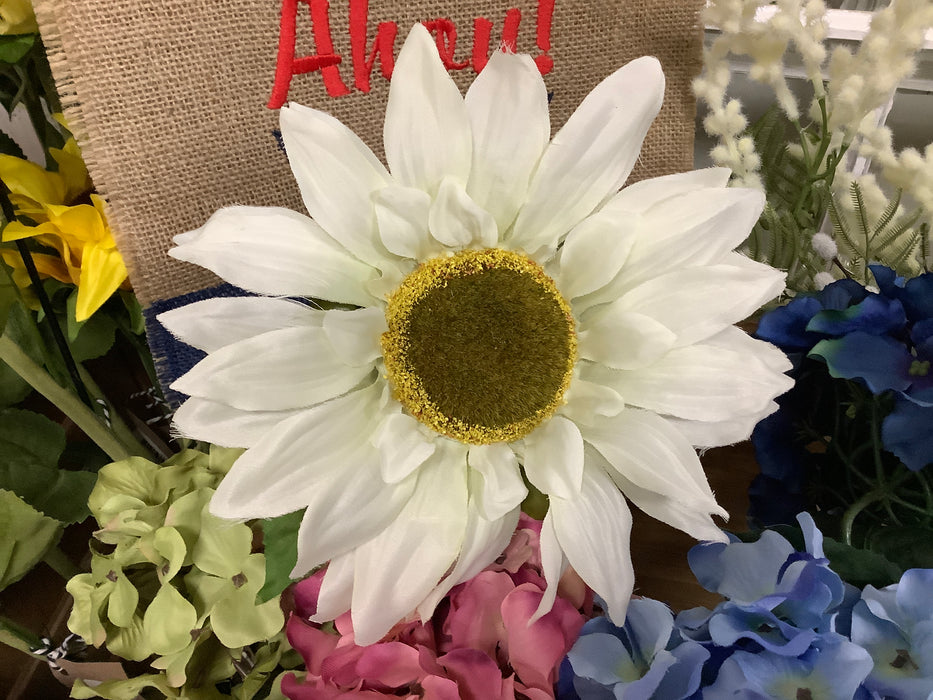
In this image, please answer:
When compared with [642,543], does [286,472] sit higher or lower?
higher

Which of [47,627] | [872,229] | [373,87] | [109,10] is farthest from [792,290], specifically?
[47,627]

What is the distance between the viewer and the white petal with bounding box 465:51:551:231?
0.22 meters

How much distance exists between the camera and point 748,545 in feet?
0.88

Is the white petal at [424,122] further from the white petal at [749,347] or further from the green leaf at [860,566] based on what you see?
the green leaf at [860,566]

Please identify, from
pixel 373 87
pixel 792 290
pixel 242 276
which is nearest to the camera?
pixel 242 276

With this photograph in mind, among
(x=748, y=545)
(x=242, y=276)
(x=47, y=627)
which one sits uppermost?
(x=242, y=276)

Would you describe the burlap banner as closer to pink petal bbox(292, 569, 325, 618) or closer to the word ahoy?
the word ahoy

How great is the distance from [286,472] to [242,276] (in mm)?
68

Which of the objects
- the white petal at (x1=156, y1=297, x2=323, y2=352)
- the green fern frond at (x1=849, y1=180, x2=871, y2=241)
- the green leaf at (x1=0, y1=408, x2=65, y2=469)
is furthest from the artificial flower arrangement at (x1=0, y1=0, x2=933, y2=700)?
the green leaf at (x1=0, y1=408, x2=65, y2=469)

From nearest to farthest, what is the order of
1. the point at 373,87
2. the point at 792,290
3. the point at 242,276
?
the point at 242,276 < the point at 373,87 < the point at 792,290

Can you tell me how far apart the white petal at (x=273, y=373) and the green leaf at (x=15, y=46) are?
0.19 meters

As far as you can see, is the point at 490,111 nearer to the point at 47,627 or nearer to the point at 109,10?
the point at 109,10

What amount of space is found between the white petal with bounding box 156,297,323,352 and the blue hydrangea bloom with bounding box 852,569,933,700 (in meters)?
0.23

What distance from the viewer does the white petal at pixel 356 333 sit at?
0.23 metres
